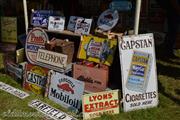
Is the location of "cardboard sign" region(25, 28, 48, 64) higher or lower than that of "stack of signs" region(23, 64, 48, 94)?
higher

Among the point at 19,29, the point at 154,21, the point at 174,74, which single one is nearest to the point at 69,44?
the point at 174,74

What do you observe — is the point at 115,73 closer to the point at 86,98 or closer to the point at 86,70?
the point at 86,70

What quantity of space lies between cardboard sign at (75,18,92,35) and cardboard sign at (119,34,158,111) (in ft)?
3.62

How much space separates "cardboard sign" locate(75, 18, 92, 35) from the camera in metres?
6.58

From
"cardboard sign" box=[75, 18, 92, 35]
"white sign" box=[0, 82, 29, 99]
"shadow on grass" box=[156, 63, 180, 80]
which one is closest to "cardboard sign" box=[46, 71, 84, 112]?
"white sign" box=[0, 82, 29, 99]

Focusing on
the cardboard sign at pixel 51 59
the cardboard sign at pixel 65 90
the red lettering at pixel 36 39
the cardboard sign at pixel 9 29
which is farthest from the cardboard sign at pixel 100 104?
the cardboard sign at pixel 9 29

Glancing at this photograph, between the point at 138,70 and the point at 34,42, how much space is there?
224cm

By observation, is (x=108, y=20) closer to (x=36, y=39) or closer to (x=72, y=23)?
(x=72, y=23)

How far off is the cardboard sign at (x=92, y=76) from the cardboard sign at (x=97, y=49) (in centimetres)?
21

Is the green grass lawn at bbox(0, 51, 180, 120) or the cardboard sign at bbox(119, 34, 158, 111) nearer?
the green grass lawn at bbox(0, 51, 180, 120)

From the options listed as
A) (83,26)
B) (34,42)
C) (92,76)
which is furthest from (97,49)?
(34,42)

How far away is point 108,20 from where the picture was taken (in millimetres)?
6406

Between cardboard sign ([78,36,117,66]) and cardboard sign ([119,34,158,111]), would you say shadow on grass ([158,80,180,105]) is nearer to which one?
cardboard sign ([119,34,158,111])

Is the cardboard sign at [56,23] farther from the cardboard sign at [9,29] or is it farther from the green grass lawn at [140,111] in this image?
the cardboard sign at [9,29]
